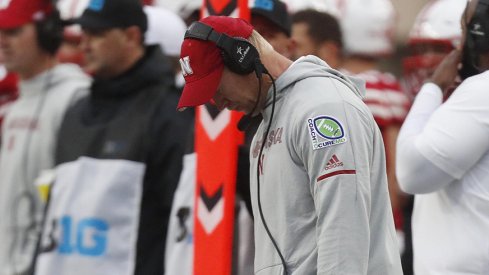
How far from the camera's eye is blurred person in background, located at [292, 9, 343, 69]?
254 inches

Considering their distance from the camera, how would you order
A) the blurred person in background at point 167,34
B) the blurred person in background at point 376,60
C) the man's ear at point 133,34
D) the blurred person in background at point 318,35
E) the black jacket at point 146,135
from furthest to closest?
1. the blurred person in background at point 376,60
2. the blurred person in background at point 167,34
3. the blurred person in background at point 318,35
4. the man's ear at point 133,34
5. the black jacket at point 146,135

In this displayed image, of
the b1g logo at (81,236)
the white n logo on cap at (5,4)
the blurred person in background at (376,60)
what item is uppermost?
the white n logo on cap at (5,4)

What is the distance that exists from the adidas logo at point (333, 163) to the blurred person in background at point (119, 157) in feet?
6.07

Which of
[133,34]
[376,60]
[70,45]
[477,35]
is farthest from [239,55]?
[70,45]

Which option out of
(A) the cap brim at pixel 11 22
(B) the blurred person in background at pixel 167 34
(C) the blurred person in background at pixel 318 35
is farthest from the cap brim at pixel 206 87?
(A) the cap brim at pixel 11 22

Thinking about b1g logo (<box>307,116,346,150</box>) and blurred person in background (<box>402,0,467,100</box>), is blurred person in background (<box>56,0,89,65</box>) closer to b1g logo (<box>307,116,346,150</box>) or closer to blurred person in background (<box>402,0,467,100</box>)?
blurred person in background (<box>402,0,467,100</box>)

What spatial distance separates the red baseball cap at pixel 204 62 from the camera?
408 cm

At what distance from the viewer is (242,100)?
4.11 meters

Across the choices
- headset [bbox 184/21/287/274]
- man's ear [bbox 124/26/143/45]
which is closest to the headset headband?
headset [bbox 184/21/287/274]

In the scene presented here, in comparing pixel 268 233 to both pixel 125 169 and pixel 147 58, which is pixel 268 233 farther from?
pixel 147 58

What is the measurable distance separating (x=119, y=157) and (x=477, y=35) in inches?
65.8

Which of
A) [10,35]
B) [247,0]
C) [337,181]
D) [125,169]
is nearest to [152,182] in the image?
[125,169]

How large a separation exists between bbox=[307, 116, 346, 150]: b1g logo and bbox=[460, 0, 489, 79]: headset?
112cm

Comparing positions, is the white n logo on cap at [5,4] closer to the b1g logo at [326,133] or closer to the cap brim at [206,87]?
the cap brim at [206,87]
